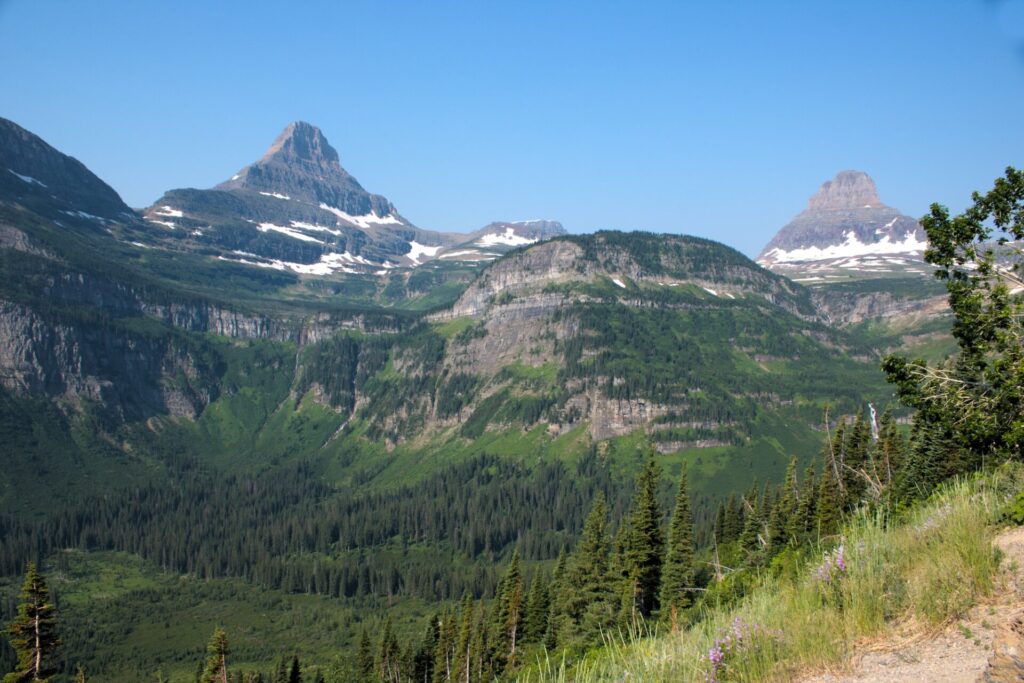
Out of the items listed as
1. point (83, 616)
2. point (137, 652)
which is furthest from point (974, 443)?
point (83, 616)

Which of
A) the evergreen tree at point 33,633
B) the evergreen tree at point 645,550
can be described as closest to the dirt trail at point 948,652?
the evergreen tree at point 33,633

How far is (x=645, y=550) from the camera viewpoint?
58000 mm

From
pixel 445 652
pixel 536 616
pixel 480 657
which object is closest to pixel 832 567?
pixel 536 616

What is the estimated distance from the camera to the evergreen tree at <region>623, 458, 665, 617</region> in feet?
190

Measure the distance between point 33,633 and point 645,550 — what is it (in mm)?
43115

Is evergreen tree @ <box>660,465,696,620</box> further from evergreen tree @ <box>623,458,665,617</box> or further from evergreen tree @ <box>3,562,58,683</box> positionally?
evergreen tree @ <box>3,562,58,683</box>

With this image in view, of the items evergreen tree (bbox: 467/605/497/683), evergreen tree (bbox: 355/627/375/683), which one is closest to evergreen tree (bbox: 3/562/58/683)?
evergreen tree (bbox: 467/605/497/683)

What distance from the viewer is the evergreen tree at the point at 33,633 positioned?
38.8m

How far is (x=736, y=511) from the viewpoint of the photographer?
330ft

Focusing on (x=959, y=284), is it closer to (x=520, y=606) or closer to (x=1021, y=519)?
(x=1021, y=519)

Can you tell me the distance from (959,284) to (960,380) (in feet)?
10.9

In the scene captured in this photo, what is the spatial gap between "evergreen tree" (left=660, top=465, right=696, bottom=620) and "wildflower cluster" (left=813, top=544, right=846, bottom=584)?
140 ft

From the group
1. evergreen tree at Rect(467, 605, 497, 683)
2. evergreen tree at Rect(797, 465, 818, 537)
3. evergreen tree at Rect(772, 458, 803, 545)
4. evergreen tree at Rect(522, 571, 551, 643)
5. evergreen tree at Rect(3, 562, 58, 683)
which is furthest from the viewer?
evergreen tree at Rect(522, 571, 551, 643)

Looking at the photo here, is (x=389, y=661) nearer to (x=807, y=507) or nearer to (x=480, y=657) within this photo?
(x=480, y=657)
